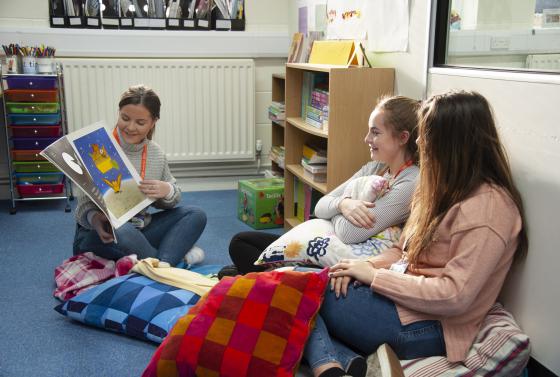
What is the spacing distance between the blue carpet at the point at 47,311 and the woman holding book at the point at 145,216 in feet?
0.82

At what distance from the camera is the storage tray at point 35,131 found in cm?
340

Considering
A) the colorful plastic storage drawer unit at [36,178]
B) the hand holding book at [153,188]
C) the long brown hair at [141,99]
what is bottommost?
the colorful plastic storage drawer unit at [36,178]

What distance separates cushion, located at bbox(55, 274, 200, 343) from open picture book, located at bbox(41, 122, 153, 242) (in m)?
0.24

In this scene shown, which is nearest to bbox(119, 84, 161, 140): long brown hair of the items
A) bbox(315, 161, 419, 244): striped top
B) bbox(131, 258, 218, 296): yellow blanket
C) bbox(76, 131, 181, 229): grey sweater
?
bbox(76, 131, 181, 229): grey sweater

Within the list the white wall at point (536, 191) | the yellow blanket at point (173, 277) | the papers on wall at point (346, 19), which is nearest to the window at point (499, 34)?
the white wall at point (536, 191)

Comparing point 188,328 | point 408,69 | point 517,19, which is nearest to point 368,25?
point 408,69

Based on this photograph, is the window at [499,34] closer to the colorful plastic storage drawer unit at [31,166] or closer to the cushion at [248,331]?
the cushion at [248,331]

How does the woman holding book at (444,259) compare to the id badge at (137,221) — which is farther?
the id badge at (137,221)

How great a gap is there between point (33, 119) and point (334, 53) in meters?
1.80

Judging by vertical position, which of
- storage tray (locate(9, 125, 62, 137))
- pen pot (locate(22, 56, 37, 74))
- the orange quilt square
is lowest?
the orange quilt square

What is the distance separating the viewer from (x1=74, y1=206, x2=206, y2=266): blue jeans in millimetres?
2352

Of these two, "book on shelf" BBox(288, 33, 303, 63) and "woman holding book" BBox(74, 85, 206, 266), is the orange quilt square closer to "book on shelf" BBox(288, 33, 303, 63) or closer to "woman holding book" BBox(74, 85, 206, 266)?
"woman holding book" BBox(74, 85, 206, 266)

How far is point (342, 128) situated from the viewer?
8.13 feet

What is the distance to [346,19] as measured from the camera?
9.80 ft
